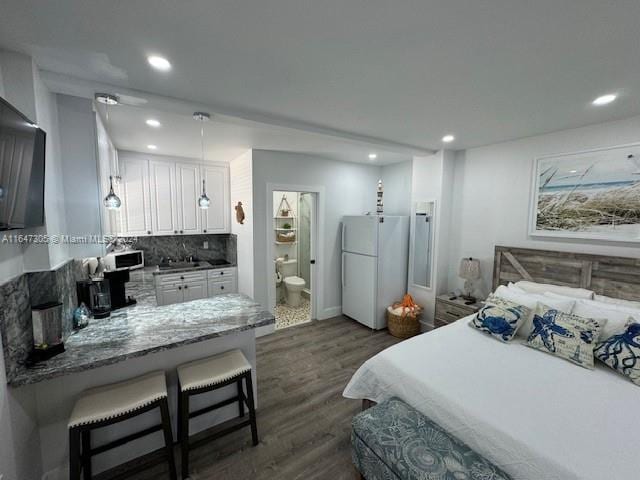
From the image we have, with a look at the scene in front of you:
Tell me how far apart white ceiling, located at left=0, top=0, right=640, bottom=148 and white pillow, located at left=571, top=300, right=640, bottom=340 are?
62.7 inches

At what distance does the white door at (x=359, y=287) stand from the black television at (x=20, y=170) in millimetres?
3314

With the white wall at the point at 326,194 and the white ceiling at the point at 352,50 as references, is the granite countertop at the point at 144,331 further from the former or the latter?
the white ceiling at the point at 352,50

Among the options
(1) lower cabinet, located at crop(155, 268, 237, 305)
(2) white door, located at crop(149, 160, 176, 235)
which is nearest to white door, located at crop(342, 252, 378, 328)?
(1) lower cabinet, located at crop(155, 268, 237, 305)

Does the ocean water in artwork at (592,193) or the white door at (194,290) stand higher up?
the ocean water in artwork at (592,193)

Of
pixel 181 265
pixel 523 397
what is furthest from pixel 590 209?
pixel 181 265

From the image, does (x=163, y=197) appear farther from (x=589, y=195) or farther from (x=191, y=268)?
(x=589, y=195)

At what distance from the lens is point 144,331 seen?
187 centimetres

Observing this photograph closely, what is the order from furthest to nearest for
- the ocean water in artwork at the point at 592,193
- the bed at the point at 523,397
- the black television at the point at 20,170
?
the ocean water in artwork at the point at 592,193 < the bed at the point at 523,397 < the black television at the point at 20,170

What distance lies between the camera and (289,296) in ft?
16.3

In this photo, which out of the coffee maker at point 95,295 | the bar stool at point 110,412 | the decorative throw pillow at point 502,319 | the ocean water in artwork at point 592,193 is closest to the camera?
the bar stool at point 110,412

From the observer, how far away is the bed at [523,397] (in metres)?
1.21

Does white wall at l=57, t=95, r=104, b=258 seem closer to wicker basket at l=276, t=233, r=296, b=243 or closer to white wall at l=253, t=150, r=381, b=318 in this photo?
white wall at l=253, t=150, r=381, b=318

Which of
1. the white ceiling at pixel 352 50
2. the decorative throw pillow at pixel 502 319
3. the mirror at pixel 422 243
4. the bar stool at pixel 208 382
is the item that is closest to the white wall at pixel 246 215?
the white ceiling at pixel 352 50

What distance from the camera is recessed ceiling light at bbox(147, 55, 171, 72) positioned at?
1.48m
